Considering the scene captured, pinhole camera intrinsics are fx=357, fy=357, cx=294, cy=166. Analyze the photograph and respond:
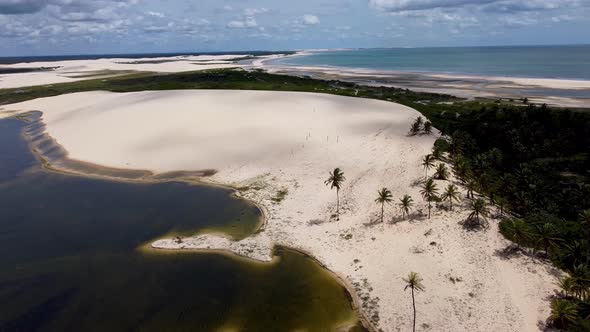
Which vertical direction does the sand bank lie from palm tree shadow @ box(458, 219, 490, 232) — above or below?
above

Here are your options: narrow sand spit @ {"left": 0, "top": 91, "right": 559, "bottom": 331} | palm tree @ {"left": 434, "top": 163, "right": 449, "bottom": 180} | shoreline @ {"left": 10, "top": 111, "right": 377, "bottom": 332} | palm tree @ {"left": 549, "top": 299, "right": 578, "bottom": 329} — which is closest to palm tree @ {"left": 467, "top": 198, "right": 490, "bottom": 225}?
narrow sand spit @ {"left": 0, "top": 91, "right": 559, "bottom": 331}

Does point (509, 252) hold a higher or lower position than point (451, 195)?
lower

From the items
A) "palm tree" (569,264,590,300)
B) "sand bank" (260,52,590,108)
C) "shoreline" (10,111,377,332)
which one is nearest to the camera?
"palm tree" (569,264,590,300)

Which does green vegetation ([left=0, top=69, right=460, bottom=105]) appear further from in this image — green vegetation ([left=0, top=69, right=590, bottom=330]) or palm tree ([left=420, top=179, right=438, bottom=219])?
palm tree ([left=420, top=179, right=438, bottom=219])

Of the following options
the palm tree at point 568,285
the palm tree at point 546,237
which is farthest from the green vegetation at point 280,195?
the palm tree at point 568,285

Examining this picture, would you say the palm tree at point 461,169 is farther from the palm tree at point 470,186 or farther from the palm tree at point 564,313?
the palm tree at point 564,313

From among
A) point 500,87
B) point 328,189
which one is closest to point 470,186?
point 328,189

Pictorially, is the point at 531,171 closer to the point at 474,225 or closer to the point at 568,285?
the point at 474,225
